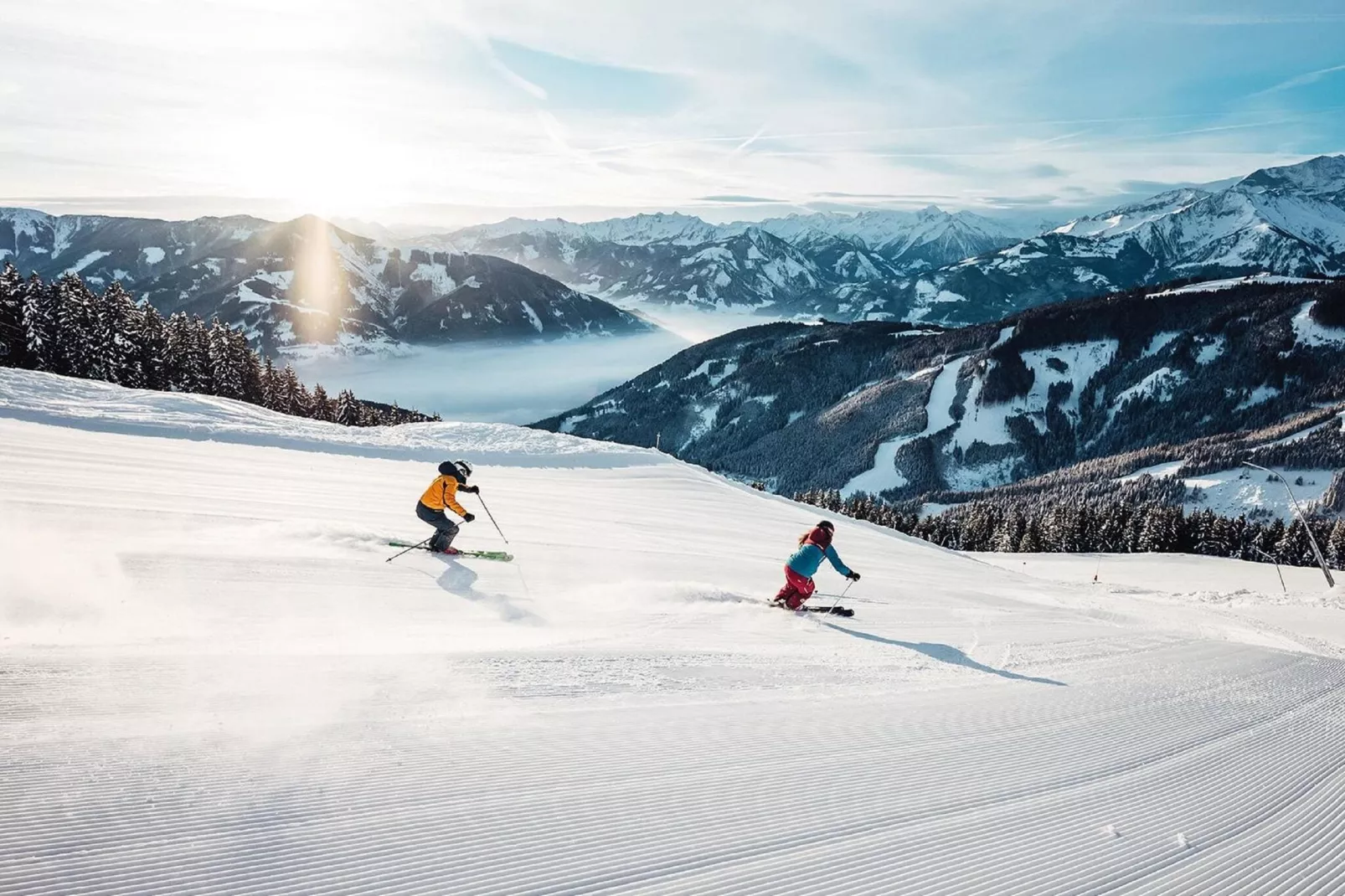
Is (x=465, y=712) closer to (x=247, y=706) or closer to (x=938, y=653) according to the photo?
(x=247, y=706)

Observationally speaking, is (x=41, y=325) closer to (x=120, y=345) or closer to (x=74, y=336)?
(x=74, y=336)

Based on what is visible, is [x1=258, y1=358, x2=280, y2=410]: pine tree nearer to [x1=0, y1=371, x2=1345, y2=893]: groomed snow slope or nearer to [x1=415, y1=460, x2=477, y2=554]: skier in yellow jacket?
[x1=0, y1=371, x2=1345, y2=893]: groomed snow slope

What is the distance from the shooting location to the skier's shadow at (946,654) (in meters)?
9.46

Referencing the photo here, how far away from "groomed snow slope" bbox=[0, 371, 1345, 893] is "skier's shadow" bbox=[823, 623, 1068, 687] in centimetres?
10

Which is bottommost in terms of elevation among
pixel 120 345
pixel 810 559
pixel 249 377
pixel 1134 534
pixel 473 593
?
pixel 1134 534

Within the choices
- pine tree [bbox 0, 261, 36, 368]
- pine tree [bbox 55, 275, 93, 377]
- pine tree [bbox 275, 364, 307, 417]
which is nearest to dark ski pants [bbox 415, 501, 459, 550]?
pine tree [bbox 0, 261, 36, 368]

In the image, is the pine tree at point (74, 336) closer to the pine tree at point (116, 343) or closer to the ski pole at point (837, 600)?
the pine tree at point (116, 343)

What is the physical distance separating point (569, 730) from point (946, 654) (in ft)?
22.9

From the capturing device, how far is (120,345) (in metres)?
49.1

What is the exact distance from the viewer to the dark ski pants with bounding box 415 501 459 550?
12109mm

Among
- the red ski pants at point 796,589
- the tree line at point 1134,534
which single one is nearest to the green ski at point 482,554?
the red ski pants at point 796,589

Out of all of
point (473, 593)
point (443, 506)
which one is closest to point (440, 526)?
point (443, 506)

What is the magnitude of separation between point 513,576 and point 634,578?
91.4 inches

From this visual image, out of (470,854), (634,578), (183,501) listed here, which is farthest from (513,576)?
(470,854)
